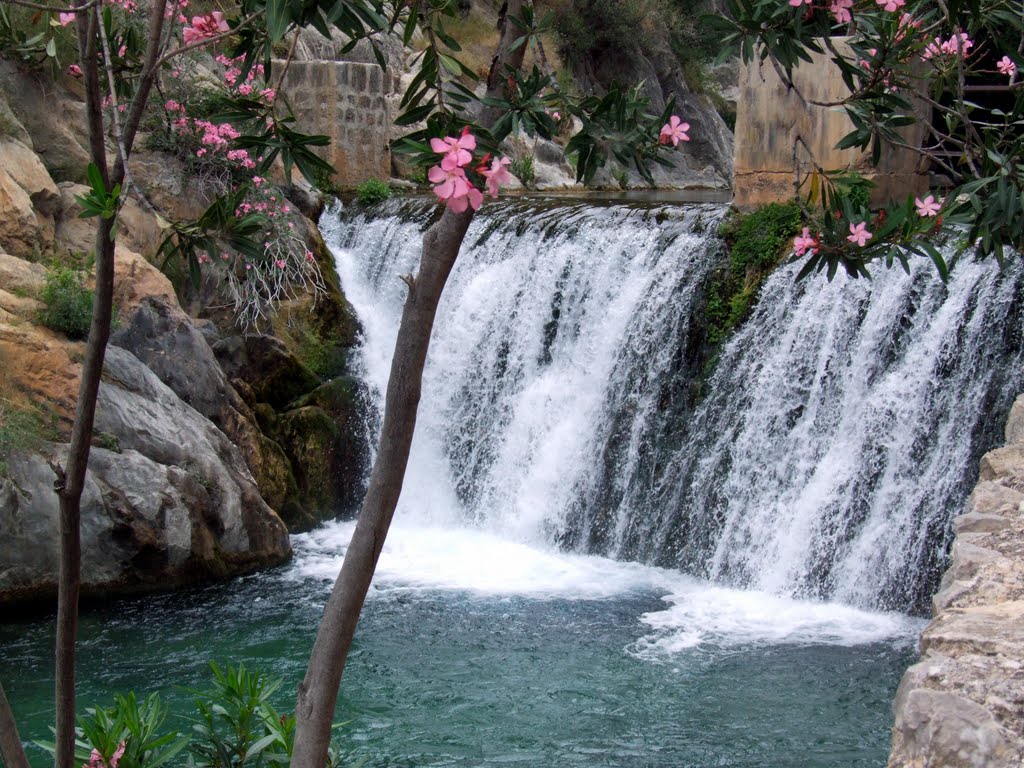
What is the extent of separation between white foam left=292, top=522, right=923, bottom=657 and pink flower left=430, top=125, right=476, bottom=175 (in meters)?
5.13

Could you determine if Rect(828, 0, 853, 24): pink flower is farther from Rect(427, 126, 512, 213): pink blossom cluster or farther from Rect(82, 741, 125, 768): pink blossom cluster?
Rect(82, 741, 125, 768): pink blossom cluster

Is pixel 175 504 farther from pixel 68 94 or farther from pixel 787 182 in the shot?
pixel 787 182

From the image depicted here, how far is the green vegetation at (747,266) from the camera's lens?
9234 mm

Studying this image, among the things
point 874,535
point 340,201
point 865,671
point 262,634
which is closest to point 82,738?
point 262,634

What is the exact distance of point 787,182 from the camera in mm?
9703

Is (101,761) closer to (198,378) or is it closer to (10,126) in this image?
(198,378)

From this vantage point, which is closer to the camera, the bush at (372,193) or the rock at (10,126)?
the rock at (10,126)

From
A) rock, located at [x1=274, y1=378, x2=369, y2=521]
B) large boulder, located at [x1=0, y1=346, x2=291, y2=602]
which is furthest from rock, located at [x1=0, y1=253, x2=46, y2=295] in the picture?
rock, located at [x1=274, y1=378, x2=369, y2=521]

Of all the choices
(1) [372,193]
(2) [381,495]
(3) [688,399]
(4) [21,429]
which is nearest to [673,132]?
(2) [381,495]

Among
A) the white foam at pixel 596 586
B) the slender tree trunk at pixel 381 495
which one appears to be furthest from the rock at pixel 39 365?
the slender tree trunk at pixel 381 495

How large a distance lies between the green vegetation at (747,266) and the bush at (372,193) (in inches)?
194

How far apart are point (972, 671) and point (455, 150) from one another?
1745 mm

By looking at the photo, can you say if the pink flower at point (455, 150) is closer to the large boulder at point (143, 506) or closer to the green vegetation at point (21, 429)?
the green vegetation at point (21, 429)

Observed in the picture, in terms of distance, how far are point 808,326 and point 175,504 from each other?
4.70m
